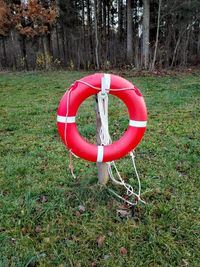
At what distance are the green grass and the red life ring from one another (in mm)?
433

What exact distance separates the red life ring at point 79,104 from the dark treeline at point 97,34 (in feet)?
28.7

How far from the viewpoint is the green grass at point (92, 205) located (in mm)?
1878

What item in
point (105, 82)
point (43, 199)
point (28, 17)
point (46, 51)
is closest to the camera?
point (105, 82)

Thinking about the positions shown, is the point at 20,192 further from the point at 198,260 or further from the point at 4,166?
the point at 198,260

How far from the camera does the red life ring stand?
2.12 meters

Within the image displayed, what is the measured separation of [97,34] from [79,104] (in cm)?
1247

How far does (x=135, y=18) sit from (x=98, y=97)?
1332 centimetres

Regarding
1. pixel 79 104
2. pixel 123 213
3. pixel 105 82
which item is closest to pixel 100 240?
pixel 123 213

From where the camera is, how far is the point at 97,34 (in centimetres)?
1370

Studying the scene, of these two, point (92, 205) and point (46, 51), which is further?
point (46, 51)

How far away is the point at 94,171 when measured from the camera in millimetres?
2848

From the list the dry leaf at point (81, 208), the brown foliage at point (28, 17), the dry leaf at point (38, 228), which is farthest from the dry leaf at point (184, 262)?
the brown foliage at point (28, 17)

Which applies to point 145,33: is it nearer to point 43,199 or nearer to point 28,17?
point 28,17

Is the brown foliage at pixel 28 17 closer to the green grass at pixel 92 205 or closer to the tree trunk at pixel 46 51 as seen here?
the tree trunk at pixel 46 51
